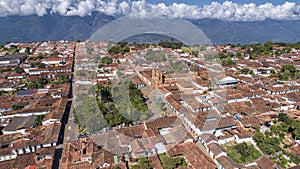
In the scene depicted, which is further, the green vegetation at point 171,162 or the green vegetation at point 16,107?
the green vegetation at point 16,107

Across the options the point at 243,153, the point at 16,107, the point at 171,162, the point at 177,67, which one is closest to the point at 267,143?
the point at 243,153

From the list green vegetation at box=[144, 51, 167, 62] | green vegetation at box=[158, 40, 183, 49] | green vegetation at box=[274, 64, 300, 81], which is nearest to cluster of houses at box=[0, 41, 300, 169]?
green vegetation at box=[274, 64, 300, 81]

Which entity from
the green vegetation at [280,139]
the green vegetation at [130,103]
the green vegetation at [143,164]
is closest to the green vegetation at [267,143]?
the green vegetation at [280,139]

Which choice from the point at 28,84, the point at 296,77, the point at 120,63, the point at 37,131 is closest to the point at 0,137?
the point at 37,131

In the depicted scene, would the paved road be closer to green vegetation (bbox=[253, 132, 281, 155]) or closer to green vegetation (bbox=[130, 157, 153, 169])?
green vegetation (bbox=[130, 157, 153, 169])

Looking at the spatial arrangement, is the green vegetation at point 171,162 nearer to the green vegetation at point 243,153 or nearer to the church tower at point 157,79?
the green vegetation at point 243,153

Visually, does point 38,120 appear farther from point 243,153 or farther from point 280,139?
point 280,139

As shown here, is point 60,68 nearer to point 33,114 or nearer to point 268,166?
point 33,114
